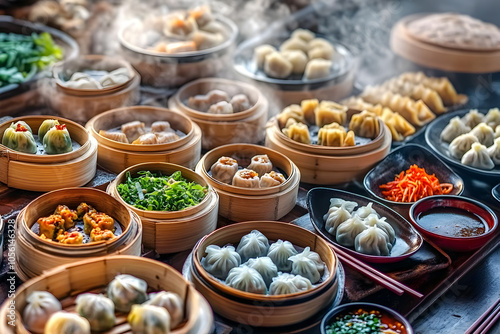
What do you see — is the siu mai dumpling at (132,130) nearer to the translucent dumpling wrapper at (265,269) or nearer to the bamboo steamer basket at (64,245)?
the bamboo steamer basket at (64,245)

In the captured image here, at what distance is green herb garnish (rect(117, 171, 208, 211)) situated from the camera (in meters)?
3.50

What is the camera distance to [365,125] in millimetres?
4660

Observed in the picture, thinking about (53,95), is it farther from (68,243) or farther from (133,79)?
(68,243)

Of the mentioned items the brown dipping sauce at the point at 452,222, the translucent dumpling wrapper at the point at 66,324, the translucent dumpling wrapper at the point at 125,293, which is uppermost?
the translucent dumpling wrapper at the point at 66,324

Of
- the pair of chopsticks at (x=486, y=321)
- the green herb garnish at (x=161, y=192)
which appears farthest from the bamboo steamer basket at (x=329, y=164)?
the pair of chopsticks at (x=486, y=321)

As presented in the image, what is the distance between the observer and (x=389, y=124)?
4.89 m

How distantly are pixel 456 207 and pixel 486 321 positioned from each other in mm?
946

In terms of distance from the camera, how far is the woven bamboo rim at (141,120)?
4.03 meters

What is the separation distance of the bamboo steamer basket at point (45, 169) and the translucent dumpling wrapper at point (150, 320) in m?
1.51

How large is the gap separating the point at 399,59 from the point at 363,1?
3.46 feet

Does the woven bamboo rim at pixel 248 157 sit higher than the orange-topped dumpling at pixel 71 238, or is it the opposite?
the orange-topped dumpling at pixel 71 238

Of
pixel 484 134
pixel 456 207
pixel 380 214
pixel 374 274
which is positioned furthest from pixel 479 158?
pixel 374 274

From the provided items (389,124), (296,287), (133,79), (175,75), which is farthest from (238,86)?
(296,287)

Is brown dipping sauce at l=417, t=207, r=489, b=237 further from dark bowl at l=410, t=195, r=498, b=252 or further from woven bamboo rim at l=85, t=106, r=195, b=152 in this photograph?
woven bamboo rim at l=85, t=106, r=195, b=152
